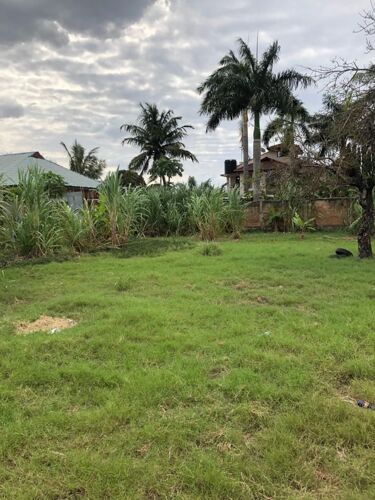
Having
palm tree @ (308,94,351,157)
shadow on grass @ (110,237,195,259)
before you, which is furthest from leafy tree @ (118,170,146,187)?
palm tree @ (308,94,351,157)

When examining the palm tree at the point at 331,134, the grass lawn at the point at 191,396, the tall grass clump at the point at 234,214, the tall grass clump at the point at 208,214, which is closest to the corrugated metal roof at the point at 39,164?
the tall grass clump at the point at 208,214

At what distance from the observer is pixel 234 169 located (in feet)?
123

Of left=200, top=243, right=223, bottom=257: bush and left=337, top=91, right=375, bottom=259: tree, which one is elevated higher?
left=337, top=91, right=375, bottom=259: tree

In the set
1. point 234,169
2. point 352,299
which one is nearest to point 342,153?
point 352,299

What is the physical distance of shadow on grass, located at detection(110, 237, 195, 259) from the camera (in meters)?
10.7

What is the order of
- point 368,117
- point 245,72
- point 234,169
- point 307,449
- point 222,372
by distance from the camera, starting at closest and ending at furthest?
1. point 307,449
2. point 222,372
3. point 368,117
4. point 245,72
5. point 234,169

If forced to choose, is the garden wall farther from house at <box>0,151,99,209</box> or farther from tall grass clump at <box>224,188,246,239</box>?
house at <box>0,151,99,209</box>

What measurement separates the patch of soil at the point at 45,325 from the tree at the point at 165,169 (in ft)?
90.0

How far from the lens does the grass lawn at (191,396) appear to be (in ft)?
7.51

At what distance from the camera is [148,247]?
11.3 m

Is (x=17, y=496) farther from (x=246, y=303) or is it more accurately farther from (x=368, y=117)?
(x=368, y=117)

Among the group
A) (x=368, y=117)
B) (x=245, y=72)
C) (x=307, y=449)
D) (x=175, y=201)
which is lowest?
(x=307, y=449)

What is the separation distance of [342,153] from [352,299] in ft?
11.7

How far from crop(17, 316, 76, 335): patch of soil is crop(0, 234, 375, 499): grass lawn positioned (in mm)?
119
